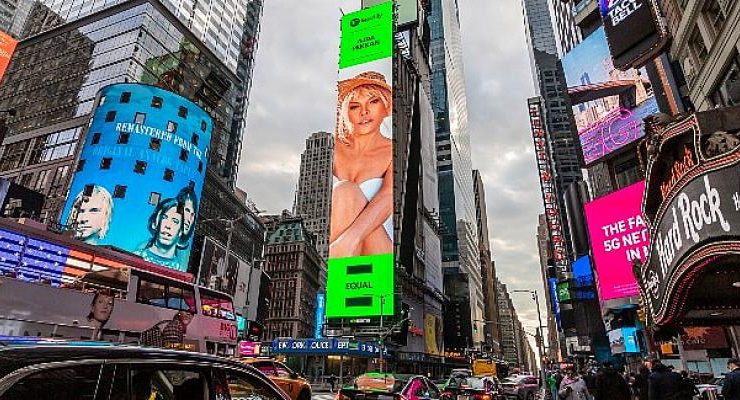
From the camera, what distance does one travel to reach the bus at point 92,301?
486 inches

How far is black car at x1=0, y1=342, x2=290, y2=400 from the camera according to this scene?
2.35 metres

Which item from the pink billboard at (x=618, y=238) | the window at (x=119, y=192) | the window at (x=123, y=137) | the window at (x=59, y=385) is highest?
the window at (x=123, y=137)

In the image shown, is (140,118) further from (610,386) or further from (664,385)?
(664,385)

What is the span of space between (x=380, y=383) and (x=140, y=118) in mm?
44941

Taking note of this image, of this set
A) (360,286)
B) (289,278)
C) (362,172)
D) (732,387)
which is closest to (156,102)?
(362,172)

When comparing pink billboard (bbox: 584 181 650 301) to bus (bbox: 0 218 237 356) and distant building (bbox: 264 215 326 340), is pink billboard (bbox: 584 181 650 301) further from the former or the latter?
distant building (bbox: 264 215 326 340)

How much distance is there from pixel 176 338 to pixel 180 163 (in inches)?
1394

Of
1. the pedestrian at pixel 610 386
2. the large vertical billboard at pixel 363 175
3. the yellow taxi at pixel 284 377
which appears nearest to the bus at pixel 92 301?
the yellow taxi at pixel 284 377

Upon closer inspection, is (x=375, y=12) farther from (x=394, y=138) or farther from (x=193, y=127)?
(x=193, y=127)

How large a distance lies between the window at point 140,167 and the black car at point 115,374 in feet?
149

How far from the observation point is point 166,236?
43.8 m

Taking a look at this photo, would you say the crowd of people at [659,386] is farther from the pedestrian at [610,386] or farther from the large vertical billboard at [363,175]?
the large vertical billboard at [363,175]

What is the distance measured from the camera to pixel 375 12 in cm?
10094

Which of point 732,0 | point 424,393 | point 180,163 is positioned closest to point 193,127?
point 180,163
